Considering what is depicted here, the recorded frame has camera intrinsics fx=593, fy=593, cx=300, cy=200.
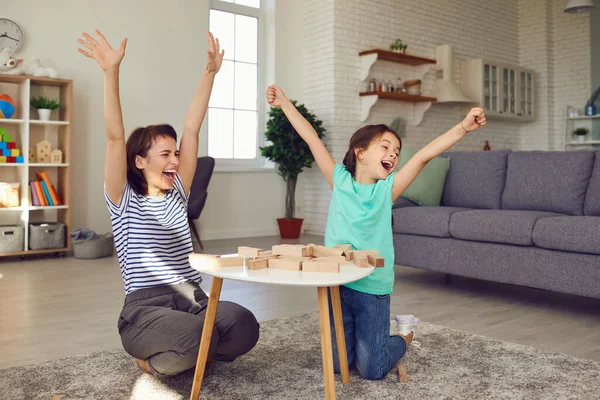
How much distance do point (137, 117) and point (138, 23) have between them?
890 mm

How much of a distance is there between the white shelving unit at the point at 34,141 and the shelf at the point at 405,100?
3112 millimetres

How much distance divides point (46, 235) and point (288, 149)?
248cm

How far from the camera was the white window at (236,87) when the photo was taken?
21.0ft

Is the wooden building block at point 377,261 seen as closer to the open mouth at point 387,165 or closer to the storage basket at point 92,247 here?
the open mouth at point 387,165

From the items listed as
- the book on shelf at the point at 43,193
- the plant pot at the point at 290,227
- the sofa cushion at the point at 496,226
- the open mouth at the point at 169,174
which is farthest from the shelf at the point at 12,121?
the sofa cushion at the point at 496,226

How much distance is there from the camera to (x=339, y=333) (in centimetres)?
189

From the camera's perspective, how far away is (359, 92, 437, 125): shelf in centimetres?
651

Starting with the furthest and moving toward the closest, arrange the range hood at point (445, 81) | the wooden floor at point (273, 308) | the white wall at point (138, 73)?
the range hood at point (445, 81), the white wall at point (138, 73), the wooden floor at point (273, 308)

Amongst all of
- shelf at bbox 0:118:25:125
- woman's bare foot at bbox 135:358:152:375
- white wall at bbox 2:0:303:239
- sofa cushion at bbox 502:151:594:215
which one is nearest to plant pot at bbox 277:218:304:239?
white wall at bbox 2:0:303:239

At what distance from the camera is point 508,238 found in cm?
321

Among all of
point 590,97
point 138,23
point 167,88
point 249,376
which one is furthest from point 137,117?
point 590,97

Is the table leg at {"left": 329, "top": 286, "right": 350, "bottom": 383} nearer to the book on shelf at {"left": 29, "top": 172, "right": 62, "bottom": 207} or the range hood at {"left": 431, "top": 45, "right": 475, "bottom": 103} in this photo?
the book on shelf at {"left": 29, "top": 172, "right": 62, "bottom": 207}

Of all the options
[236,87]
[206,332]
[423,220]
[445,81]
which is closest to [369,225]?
[206,332]

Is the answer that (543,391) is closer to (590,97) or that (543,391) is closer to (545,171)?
(545,171)
